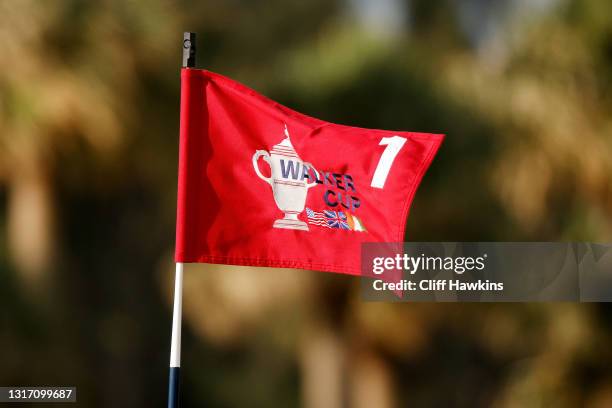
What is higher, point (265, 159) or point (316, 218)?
point (265, 159)

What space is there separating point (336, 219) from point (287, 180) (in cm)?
25

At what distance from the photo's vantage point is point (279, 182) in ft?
11.4

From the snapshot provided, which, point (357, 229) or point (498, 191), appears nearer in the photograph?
point (357, 229)

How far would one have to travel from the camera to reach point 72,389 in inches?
298

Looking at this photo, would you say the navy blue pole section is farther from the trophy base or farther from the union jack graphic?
the union jack graphic

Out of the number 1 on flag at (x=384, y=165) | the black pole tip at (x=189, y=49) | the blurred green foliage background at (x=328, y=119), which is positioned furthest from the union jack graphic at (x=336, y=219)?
the blurred green foliage background at (x=328, y=119)

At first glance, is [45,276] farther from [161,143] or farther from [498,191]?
[498,191]

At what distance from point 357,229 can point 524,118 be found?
4792 mm

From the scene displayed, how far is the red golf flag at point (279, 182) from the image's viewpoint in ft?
11.1

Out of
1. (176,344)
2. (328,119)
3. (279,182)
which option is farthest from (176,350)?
(328,119)

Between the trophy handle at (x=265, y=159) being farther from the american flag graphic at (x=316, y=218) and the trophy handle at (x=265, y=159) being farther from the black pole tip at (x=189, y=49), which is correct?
the black pole tip at (x=189, y=49)

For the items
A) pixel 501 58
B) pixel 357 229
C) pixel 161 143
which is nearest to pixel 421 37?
pixel 501 58

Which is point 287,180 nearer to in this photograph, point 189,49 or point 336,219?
point 336,219

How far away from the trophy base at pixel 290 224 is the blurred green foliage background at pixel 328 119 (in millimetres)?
4202
